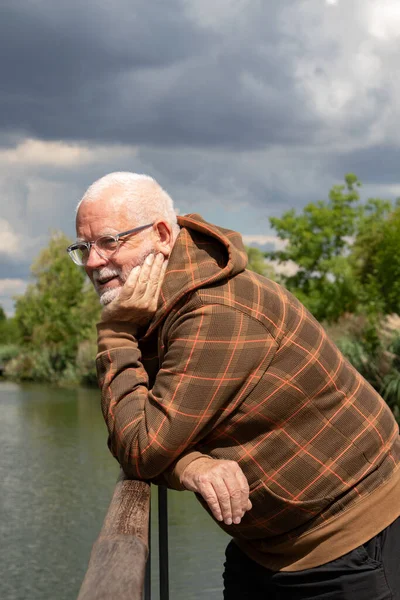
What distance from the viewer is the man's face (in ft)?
7.88

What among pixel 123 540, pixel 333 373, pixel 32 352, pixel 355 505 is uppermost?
pixel 333 373

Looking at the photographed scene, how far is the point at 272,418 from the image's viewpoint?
7.22 feet

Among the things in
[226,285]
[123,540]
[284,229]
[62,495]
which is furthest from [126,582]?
[284,229]

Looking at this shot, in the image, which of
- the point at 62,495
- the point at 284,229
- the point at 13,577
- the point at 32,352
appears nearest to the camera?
the point at 13,577

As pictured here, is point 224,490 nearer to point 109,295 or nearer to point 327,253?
point 109,295

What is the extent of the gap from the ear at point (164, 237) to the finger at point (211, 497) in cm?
67

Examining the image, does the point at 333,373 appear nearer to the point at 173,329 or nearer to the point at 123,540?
the point at 173,329

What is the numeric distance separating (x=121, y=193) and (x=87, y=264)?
0.22m

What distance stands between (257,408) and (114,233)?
63cm

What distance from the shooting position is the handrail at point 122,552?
1.38m

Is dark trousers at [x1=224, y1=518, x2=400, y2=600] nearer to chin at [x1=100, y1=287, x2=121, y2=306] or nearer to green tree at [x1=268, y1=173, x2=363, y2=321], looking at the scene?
chin at [x1=100, y1=287, x2=121, y2=306]

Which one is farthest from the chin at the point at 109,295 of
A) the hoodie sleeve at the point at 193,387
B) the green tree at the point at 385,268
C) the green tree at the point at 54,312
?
the green tree at the point at 54,312

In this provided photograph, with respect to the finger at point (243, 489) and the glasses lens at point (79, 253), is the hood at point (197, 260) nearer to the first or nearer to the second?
the glasses lens at point (79, 253)

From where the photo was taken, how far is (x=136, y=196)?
240cm
